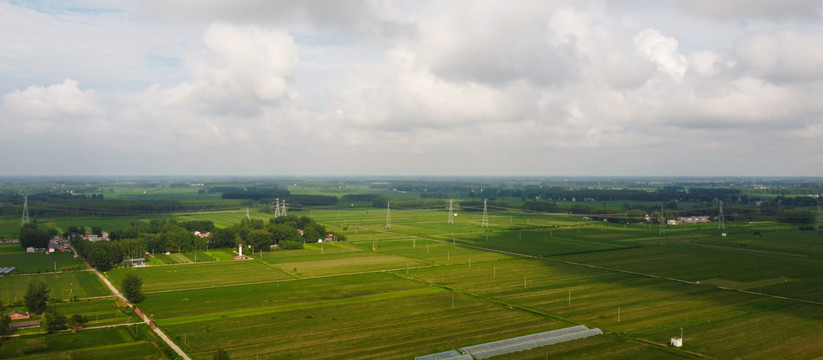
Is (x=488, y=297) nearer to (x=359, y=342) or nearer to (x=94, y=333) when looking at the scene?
(x=359, y=342)

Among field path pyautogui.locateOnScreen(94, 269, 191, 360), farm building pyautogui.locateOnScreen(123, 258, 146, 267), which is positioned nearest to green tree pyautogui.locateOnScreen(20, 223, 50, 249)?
farm building pyautogui.locateOnScreen(123, 258, 146, 267)

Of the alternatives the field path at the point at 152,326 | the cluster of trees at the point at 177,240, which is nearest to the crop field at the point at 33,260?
the cluster of trees at the point at 177,240

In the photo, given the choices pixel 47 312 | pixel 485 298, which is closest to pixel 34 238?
pixel 47 312

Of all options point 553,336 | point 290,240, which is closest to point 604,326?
point 553,336

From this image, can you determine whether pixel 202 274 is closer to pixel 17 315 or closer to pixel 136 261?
pixel 136 261

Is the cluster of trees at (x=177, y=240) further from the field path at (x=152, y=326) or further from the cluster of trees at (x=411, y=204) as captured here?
the cluster of trees at (x=411, y=204)

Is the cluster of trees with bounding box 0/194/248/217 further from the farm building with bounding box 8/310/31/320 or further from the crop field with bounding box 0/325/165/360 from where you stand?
the crop field with bounding box 0/325/165/360
